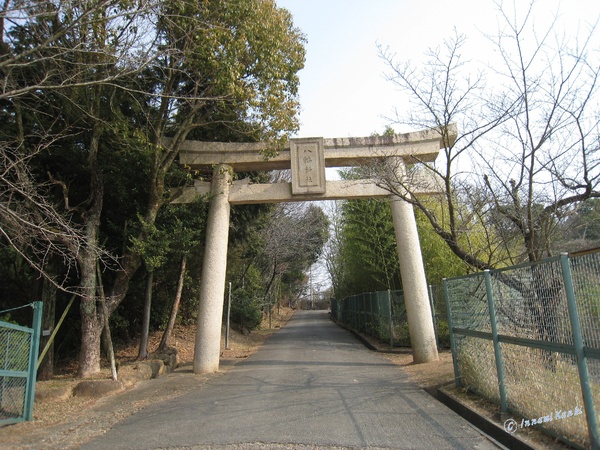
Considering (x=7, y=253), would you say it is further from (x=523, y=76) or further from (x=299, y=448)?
(x=523, y=76)

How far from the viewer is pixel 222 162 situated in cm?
1167

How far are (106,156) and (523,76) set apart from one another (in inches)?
350

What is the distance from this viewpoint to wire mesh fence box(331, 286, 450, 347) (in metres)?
13.0

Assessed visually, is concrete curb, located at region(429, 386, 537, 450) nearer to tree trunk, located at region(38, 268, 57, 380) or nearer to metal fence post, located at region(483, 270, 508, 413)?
metal fence post, located at region(483, 270, 508, 413)

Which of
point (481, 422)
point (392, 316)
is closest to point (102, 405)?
point (481, 422)

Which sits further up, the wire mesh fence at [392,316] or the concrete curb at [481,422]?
the wire mesh fence at [392,316]

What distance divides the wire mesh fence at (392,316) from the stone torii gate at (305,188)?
2.05 m

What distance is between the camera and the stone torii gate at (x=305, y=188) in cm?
1111

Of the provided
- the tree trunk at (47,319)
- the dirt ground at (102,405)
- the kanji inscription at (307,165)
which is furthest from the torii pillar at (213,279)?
the tree trunk at (47,319)

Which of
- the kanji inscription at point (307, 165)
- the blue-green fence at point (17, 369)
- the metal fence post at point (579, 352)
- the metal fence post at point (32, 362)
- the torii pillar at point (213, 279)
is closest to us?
the metal fence post at point (579, 352)

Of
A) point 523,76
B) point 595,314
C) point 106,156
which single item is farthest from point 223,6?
point 595,314

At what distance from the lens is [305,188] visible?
449 inches

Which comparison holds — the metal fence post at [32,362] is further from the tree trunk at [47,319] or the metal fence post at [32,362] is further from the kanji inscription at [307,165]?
the kanji inscription at [307,165]

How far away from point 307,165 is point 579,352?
8267 mm
